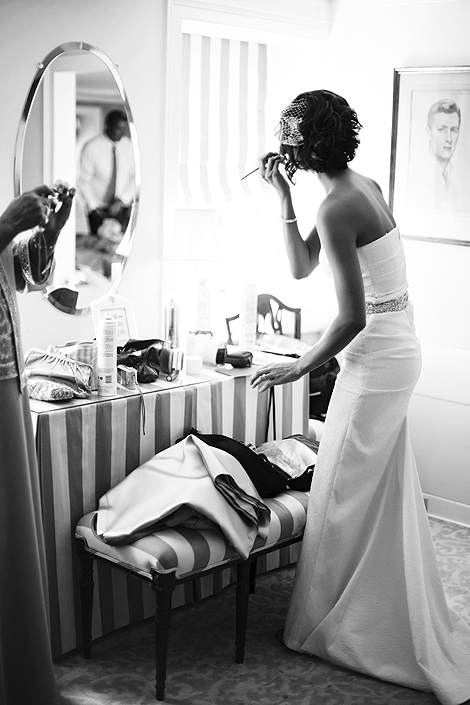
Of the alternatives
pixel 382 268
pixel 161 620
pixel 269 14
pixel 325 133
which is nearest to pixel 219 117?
pixel 269 14

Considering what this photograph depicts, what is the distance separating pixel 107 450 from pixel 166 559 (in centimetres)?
48

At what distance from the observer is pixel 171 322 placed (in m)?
3.33

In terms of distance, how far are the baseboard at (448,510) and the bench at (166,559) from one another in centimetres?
157

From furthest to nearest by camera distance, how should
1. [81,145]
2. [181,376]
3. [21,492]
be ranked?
[81,145] < [181,376] < [21,492]

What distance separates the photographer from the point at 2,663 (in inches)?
85.4

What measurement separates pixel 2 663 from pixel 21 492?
441 mm

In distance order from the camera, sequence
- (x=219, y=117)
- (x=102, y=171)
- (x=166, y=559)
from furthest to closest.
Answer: (x=219, y=117)
(x=102, y=171)
(x=166, y=559)

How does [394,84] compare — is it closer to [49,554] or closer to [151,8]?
[151,8]

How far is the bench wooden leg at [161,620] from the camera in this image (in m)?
2.40

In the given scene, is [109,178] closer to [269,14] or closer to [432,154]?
[269,14]

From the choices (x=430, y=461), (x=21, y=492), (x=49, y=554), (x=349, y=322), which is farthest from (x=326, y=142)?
(x=430, y=461)

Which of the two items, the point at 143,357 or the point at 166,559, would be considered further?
the point at 143,357

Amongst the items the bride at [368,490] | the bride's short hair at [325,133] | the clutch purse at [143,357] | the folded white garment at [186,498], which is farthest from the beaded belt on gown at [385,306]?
the clutch purse at [143,357]

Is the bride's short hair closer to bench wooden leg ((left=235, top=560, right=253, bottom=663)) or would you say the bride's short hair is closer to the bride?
the bride
